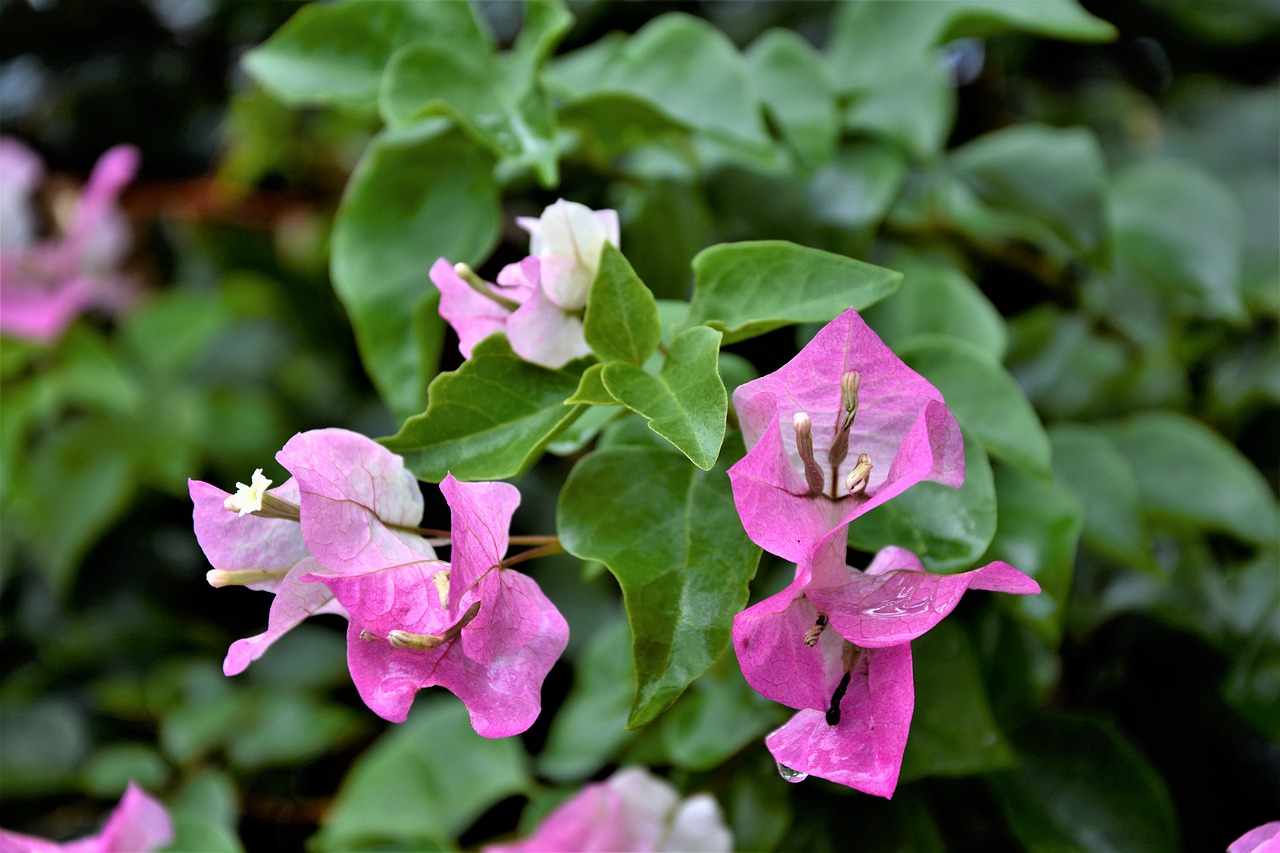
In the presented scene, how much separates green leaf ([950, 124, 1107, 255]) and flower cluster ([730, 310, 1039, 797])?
0.32 meters

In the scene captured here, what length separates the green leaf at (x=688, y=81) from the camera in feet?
1.49

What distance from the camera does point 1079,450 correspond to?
48 centimetres

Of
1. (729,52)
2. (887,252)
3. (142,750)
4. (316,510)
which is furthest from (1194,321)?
(142,750)

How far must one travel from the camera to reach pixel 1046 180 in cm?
54

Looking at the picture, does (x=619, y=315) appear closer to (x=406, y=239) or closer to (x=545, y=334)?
(x=545, y=334)

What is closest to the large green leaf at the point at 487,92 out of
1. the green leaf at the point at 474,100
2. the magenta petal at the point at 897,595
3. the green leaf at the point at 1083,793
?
the green leaf at the point at 474,100

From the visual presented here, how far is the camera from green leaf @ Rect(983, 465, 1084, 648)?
386mm

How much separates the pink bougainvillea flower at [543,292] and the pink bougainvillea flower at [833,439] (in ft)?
0.24

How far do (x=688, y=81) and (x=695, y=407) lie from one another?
0.26 metres

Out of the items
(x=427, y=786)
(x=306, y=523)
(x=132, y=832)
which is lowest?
(x=427, y=786)

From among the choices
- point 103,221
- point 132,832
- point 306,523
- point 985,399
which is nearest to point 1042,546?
point 985,399

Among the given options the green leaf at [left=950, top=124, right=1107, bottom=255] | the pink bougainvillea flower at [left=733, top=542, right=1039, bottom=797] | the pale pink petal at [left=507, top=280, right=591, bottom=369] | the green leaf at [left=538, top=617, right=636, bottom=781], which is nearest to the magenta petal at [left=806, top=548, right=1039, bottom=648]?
the pink bougainvillea flower at [left=733, top=542, right=1039, bottom=797]

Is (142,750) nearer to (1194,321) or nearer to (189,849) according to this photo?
(189,849)

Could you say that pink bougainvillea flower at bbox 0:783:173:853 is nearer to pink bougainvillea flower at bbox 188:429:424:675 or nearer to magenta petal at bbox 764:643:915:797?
pink bougainvillea flower at bbox 188:429:424:675
